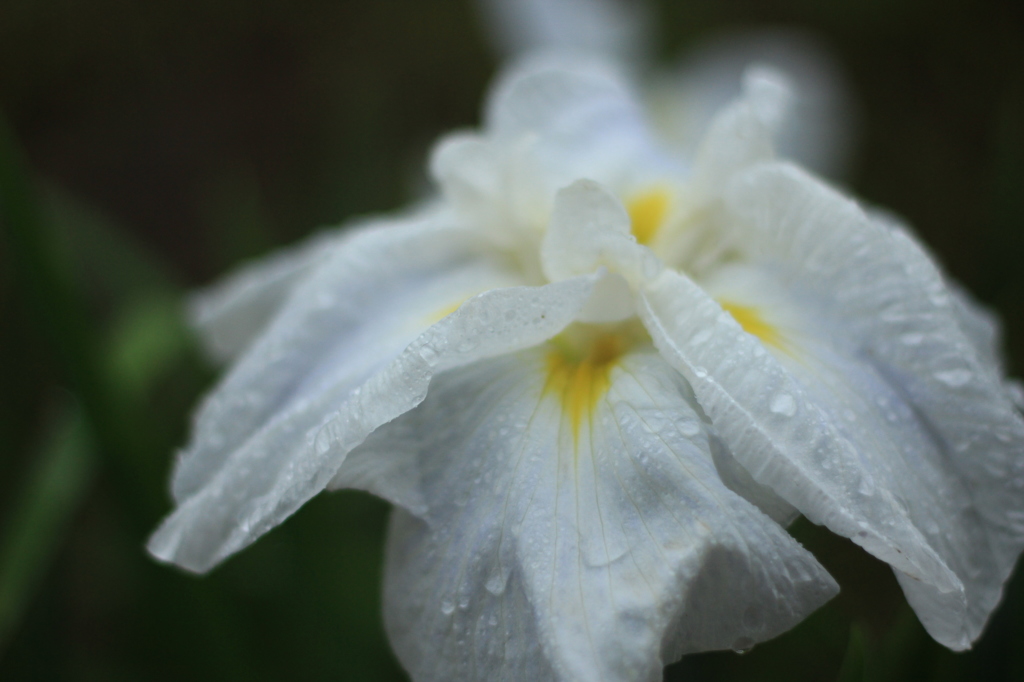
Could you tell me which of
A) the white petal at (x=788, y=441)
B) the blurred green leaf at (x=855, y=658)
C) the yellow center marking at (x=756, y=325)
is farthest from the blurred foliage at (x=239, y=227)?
the yellow center marking at (x=756, y=325)

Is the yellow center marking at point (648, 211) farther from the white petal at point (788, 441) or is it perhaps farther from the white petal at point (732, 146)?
the white petal at point (788, 441)

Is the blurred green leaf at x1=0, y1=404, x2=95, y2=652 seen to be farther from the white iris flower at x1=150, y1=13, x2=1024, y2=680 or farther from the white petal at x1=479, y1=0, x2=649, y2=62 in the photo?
the white petal at x1=479, y1=0, x2=649, y2=62

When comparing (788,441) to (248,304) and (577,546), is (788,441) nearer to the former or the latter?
(577,546)

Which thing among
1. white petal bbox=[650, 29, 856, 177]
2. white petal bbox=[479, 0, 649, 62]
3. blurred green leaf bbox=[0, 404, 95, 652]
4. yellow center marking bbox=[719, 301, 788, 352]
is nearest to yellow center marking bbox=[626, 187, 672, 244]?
yellow center marking bbox=[719, 301, 788, 352]

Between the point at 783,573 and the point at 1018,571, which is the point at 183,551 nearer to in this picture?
the point at 783,573

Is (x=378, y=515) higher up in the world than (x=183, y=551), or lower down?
lower down

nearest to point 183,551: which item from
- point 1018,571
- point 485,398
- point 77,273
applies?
point 485,398
